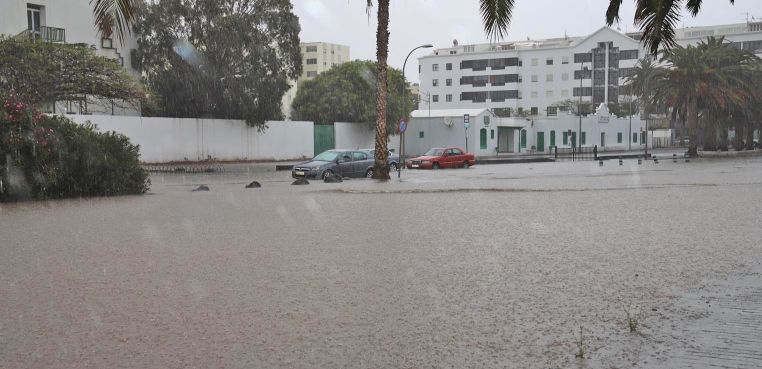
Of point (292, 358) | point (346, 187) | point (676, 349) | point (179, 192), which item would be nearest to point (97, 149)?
point (179, 192)

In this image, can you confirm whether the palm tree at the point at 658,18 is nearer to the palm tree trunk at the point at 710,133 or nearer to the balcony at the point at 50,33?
the balcony at the point at 50,33

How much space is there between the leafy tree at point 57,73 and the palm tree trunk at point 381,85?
41.3ft

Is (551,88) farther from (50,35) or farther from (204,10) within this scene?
(50,35)

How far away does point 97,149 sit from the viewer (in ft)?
61.8

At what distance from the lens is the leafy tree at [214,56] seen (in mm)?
42094

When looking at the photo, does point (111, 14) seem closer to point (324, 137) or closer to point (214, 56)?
point (214, 56)

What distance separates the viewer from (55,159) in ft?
59.2

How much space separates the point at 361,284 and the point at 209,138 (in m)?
36.4

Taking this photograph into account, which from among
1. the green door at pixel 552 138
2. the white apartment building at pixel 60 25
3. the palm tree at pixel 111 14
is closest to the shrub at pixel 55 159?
the palm tree at pixel 111 14

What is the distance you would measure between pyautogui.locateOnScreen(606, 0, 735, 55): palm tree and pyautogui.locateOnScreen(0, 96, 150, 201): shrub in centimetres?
1328

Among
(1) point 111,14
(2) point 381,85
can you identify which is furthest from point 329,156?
(1) point 111,14

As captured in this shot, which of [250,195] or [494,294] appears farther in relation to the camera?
[250,195]

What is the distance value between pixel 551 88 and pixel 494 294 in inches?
4211

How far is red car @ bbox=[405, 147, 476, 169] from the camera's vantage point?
1528 inches
